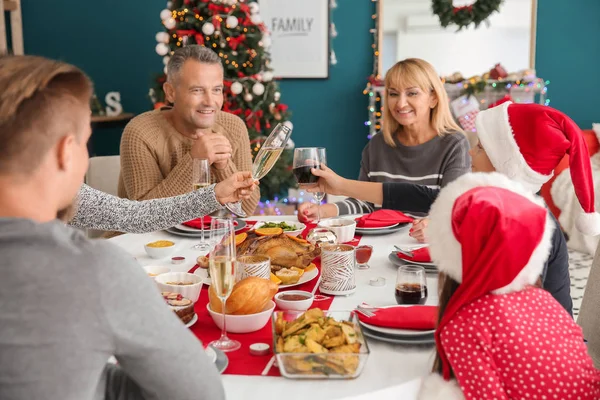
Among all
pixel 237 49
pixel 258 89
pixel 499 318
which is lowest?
pixel 499 318

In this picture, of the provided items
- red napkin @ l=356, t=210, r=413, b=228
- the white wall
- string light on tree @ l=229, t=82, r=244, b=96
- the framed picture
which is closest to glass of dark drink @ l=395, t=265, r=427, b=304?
red napkin @ l=356, t=210, r=413, b=228

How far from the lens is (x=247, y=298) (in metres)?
1.32

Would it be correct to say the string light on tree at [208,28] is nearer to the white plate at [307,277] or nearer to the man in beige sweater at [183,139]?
the man in beige sweater at [183,139]

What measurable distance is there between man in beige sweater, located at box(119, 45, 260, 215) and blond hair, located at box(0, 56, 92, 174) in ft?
5.70

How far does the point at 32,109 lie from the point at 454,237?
29.7 inches

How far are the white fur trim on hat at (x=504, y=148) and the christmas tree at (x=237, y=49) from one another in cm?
304

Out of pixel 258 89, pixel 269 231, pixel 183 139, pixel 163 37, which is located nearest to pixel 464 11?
pixel 258 89

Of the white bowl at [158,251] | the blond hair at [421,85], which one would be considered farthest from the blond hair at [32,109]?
the blond hair at [421,85]

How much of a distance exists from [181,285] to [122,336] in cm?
69

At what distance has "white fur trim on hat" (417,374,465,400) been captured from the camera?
43.4 inches

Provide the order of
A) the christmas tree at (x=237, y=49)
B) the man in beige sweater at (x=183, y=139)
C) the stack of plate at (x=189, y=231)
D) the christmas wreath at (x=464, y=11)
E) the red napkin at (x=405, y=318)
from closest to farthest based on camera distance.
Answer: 1. the red napkin at (x=405, y=318)
2. the stack of plate at (x=189, y=231)
3. the man in beige sweater at (x=183, y=139)
4. the christmas tree at (x=237, y=49)
5. the christmas wreath at (x=464, y=11)

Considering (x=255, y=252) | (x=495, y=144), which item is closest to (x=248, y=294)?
(x=255, y=252)

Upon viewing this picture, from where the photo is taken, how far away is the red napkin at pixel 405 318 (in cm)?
129

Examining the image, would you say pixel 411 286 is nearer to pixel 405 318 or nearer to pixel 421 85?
pixel 405 318
